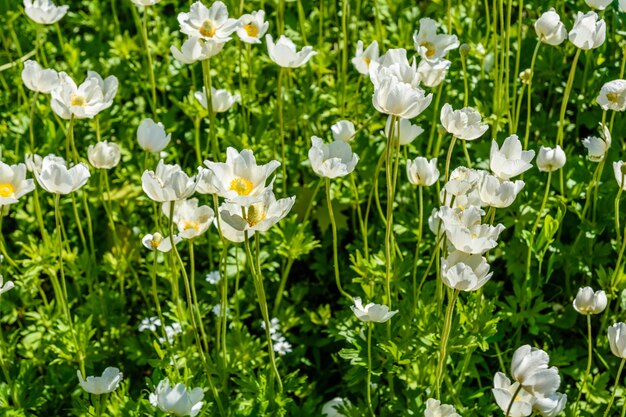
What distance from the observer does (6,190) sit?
76.3 inches

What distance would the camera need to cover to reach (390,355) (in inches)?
78.3

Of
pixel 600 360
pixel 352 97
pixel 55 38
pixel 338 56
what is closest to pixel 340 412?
pixel 600 360

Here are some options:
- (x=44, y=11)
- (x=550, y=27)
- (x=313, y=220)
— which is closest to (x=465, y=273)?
(x=550, y=27)

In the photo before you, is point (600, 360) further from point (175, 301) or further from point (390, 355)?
point (175, 301)

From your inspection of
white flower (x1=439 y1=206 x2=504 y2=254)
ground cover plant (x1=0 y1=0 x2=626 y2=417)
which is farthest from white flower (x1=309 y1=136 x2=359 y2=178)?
white flower (x1=439 y1=206 x2=504 y2=254)

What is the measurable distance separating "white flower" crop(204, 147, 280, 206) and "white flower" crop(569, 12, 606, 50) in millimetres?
785

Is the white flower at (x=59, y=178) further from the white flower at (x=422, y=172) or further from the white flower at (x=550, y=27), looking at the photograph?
the white flower at (x=550, y=27)

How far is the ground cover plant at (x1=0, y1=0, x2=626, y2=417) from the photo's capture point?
1.85m

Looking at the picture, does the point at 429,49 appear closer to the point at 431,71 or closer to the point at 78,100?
the point at 431,71

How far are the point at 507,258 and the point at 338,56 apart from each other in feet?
2.64

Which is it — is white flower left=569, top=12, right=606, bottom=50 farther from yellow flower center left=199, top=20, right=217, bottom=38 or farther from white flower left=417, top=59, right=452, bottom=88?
yellow flower center left=199, top=20, right=217, bottom=38

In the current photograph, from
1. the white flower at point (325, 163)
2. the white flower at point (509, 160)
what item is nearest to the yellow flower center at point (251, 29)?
the white flower at point (325, 163)

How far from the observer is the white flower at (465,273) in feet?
5.26

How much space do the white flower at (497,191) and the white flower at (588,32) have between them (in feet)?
1.54
